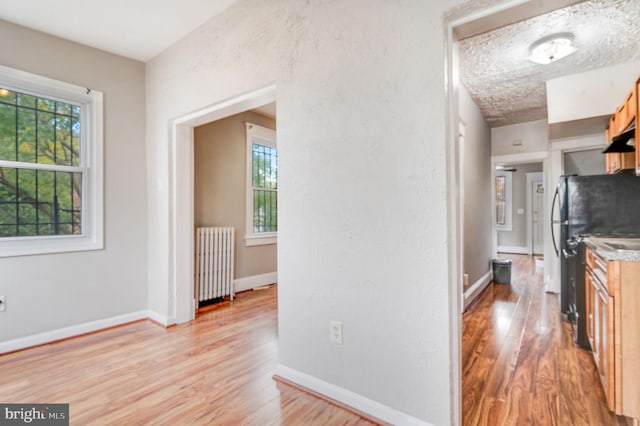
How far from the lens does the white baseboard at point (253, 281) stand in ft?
14.2

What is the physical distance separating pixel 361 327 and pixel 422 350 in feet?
1.13

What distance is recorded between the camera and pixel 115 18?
8.52 feet

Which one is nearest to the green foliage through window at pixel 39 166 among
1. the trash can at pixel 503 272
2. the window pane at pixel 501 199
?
the trash can at pixel 503 272

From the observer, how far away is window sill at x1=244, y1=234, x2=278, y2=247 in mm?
4448

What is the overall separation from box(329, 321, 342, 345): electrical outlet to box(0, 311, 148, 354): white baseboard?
2459 millimetres

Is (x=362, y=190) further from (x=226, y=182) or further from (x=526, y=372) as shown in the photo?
(x=226, y=182)

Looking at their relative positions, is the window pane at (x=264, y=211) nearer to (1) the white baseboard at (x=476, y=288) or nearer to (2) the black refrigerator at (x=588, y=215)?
(1) the white baseboard at (x=476, y=288)

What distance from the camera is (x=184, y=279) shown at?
3.20 m

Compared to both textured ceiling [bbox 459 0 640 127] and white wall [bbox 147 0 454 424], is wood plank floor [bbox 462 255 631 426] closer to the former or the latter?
white wall [bbox 147 0 454 424]

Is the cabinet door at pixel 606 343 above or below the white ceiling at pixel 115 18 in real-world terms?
below

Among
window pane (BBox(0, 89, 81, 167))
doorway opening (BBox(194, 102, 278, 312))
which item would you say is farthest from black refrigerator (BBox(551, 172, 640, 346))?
window pane (BBox(0, 89, 81, 167))

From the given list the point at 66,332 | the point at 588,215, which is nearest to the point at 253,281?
the point at 66,332

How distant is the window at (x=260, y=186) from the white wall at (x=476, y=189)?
246cm

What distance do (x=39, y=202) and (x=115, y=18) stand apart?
171 centimetres
